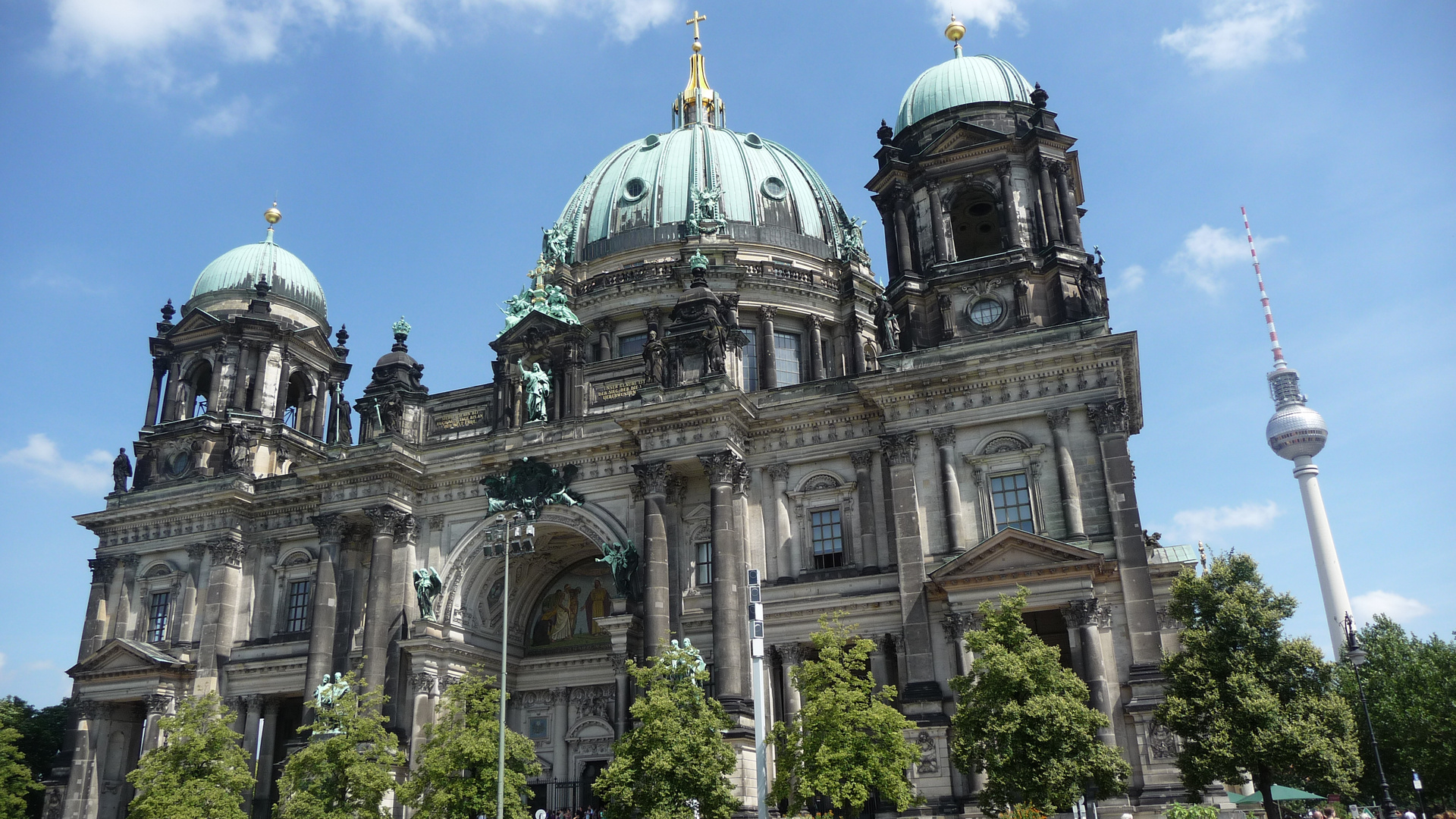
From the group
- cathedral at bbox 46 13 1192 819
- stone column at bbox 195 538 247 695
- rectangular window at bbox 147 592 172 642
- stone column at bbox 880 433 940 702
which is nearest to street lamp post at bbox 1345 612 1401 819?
cathedral at bbox 46 13 1192 819

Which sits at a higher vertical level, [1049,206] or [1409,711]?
[1049,206]

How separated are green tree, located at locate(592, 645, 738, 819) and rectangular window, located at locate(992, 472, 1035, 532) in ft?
39.3

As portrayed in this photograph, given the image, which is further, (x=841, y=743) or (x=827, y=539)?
(x=827, y=539)

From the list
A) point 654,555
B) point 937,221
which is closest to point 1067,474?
point 937,221

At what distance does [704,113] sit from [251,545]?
3634 centimetres

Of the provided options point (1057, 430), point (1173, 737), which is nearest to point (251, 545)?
point (1057, 430)

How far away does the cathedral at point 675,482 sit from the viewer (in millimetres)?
36094

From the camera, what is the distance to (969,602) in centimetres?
3497

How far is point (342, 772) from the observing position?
116 ft

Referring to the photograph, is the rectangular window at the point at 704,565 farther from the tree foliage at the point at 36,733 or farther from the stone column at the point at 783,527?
the tree foliage at the point at 36,733

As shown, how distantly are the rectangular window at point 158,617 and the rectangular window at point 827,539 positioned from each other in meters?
30.7

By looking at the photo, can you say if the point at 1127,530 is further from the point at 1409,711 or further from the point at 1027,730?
the point at 1409,711

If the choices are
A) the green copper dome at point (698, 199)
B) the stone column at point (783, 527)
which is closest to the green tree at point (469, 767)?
the stone column at point (783, 527)

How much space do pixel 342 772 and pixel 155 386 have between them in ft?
93.8
